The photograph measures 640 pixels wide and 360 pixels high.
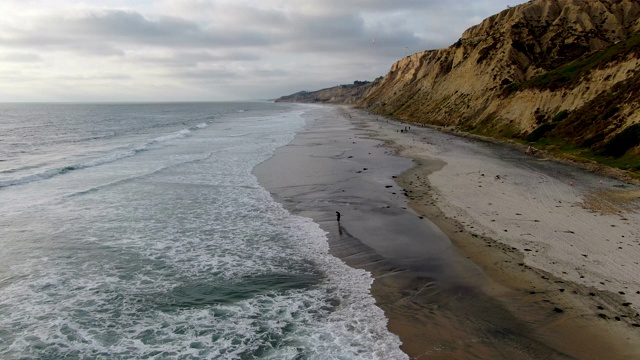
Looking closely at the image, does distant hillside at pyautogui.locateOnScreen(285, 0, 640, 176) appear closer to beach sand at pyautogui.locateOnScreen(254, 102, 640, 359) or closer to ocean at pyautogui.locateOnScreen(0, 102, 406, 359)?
beach sand at pyautogui.locateOnScreen(254, 102, 640, 359)

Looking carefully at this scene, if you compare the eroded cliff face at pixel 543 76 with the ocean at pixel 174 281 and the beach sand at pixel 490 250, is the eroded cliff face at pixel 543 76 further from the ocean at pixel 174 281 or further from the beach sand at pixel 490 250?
the ocean at pixel 174 281

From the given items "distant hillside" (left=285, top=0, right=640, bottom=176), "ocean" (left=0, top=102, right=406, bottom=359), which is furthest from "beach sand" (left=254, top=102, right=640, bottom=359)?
"distant hillside" (left=285, top=0, right=640, bottom=176)

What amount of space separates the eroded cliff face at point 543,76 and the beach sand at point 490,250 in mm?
11968

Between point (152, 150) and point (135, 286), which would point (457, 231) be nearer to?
point (135, 286)

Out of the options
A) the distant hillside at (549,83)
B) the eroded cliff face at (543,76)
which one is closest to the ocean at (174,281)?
the distant hillside at (549,83)

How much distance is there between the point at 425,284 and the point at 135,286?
883 centimetres

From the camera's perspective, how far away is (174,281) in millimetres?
12844

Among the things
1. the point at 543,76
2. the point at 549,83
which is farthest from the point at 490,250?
the point at 543,76

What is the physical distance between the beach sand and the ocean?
3.55 feet

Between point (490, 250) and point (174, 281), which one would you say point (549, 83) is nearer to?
point (490, 250)

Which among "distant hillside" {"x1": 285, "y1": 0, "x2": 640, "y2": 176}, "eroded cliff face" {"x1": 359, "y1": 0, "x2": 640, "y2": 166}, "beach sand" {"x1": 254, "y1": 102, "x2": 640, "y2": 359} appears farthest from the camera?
"eroded cliff face" {"x1": 359, "y1": 0, "x2": 640, "y2": 166}

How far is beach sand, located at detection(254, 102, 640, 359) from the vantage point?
31.4 feet

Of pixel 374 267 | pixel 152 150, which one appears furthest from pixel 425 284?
pixel 152 150

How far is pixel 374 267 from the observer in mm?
13594
